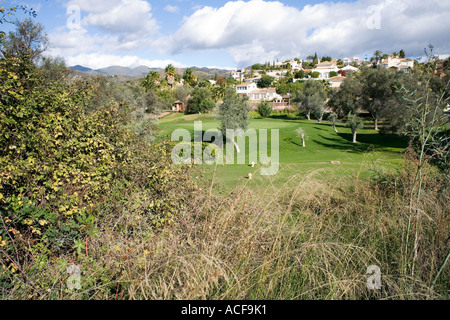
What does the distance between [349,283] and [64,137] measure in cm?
389

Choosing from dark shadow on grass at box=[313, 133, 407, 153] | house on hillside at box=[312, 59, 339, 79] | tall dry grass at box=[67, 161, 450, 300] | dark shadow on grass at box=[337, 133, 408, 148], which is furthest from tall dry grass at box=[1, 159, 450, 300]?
house on hillside at box=[312, 59, 339, 79]

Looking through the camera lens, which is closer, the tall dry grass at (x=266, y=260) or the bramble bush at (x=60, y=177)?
the tall dry grass at (x=266, y=260)

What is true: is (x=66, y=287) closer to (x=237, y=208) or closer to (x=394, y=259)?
(x=237, y=208)

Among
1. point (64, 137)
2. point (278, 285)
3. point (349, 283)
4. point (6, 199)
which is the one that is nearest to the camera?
point (349, 283)

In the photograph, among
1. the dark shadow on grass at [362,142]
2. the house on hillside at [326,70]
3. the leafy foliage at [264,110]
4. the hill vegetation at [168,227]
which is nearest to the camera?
the hill vegetation at [168,227]

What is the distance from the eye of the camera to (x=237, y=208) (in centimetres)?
319

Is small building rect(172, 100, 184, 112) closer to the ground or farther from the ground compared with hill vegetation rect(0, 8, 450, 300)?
farther from the ground

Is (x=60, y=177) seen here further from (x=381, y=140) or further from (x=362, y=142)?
(x=381, y=140)

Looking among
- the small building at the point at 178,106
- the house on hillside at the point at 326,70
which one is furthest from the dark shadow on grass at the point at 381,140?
the house on hillside at the point at 326,70

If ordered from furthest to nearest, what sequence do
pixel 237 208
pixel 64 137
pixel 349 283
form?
pixel 64 137, pixel 237 208, pixel 349 283

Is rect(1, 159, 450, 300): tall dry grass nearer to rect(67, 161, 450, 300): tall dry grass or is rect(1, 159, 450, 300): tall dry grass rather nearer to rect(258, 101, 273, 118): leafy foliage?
rect(67, 161, 450, 300): tall dry grass

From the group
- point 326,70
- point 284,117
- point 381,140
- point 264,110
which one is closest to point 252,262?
point 381,140

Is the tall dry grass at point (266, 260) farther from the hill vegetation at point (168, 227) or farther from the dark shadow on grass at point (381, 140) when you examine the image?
the dark shadow on grass at point (381, 140)
